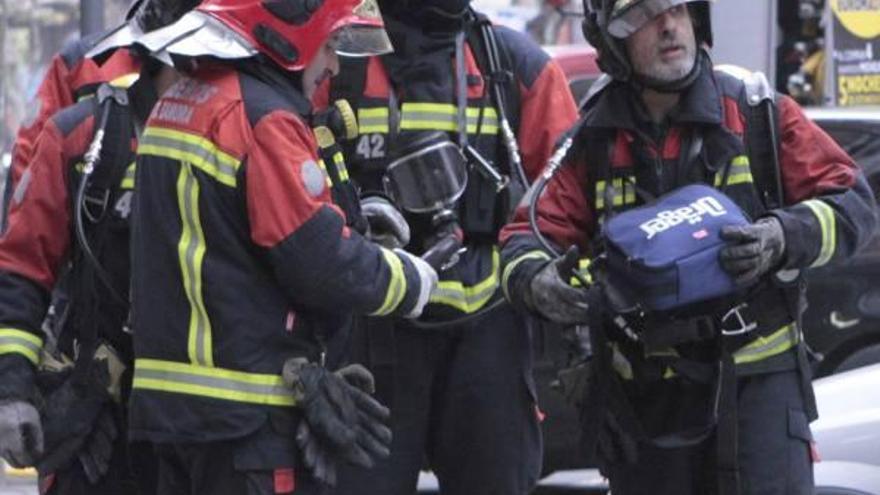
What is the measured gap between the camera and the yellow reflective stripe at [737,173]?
17.3 feet

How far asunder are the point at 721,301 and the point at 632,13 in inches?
29.1

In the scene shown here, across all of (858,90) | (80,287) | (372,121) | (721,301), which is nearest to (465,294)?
(372,121)

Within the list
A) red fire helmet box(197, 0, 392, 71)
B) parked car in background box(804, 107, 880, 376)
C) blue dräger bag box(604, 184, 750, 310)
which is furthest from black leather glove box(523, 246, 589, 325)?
parked car in background box(804, 107, 880, 376)

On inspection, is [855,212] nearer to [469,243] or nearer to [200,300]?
[469,243]

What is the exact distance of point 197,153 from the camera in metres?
4.75

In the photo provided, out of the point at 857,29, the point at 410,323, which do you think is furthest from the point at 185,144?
the point at 857,29

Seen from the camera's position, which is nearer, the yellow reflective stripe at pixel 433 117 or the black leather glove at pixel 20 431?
the black leather glove at pixel 20 431

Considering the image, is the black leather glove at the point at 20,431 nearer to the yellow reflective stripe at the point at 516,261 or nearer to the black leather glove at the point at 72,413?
the black leather glove at the point at 72,413

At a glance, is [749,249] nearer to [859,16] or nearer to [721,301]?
[721,301]

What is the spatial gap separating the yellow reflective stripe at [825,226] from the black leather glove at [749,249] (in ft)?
0.47

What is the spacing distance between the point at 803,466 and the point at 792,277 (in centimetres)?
46

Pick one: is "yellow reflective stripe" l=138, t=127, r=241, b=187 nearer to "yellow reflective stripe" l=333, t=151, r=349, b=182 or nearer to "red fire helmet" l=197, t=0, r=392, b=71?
"red fire helmet" l=197, t=0, r=392, b=71

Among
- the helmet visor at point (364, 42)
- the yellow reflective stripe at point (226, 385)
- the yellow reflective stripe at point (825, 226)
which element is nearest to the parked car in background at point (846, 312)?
the yellow reflective stripe at point (825, 226)

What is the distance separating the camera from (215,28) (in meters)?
4.83
